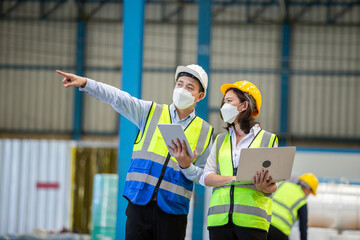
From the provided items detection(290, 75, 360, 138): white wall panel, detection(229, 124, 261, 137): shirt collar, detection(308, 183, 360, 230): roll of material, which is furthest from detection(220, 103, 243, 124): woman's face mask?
detection(290, 75, 360, 138): white wall panel

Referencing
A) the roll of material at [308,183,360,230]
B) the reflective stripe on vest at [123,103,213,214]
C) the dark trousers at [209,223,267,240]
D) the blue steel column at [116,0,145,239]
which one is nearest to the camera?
the dark trousers at [209,223,267,240]

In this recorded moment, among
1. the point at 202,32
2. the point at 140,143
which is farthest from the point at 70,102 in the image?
the point at 140,143

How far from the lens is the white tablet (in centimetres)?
321

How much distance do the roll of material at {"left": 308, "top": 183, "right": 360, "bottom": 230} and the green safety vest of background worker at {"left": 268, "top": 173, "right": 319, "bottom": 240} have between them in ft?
6.17

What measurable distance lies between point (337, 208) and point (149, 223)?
15.6ft

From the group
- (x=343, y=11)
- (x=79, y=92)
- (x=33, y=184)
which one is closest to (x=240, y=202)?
(x=33, y=184)

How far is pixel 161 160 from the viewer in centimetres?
360

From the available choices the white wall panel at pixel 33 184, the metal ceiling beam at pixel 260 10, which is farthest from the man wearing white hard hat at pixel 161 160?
the metal ceiling beam at pixel 260 10

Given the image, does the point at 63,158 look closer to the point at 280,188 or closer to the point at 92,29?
the point at 92,29

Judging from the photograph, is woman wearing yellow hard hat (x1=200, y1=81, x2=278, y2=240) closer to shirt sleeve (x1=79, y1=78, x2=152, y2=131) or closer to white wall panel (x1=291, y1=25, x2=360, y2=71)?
shirt sleeve (x1=79, y1=78, x2=152, y2=131)

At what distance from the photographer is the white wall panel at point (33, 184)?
14719mm

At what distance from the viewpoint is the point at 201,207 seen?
7.26 meters

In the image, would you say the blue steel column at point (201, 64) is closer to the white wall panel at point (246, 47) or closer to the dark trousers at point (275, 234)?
the dark trousers at point (275, 234)

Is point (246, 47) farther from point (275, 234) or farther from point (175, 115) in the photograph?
point (175, 115)
